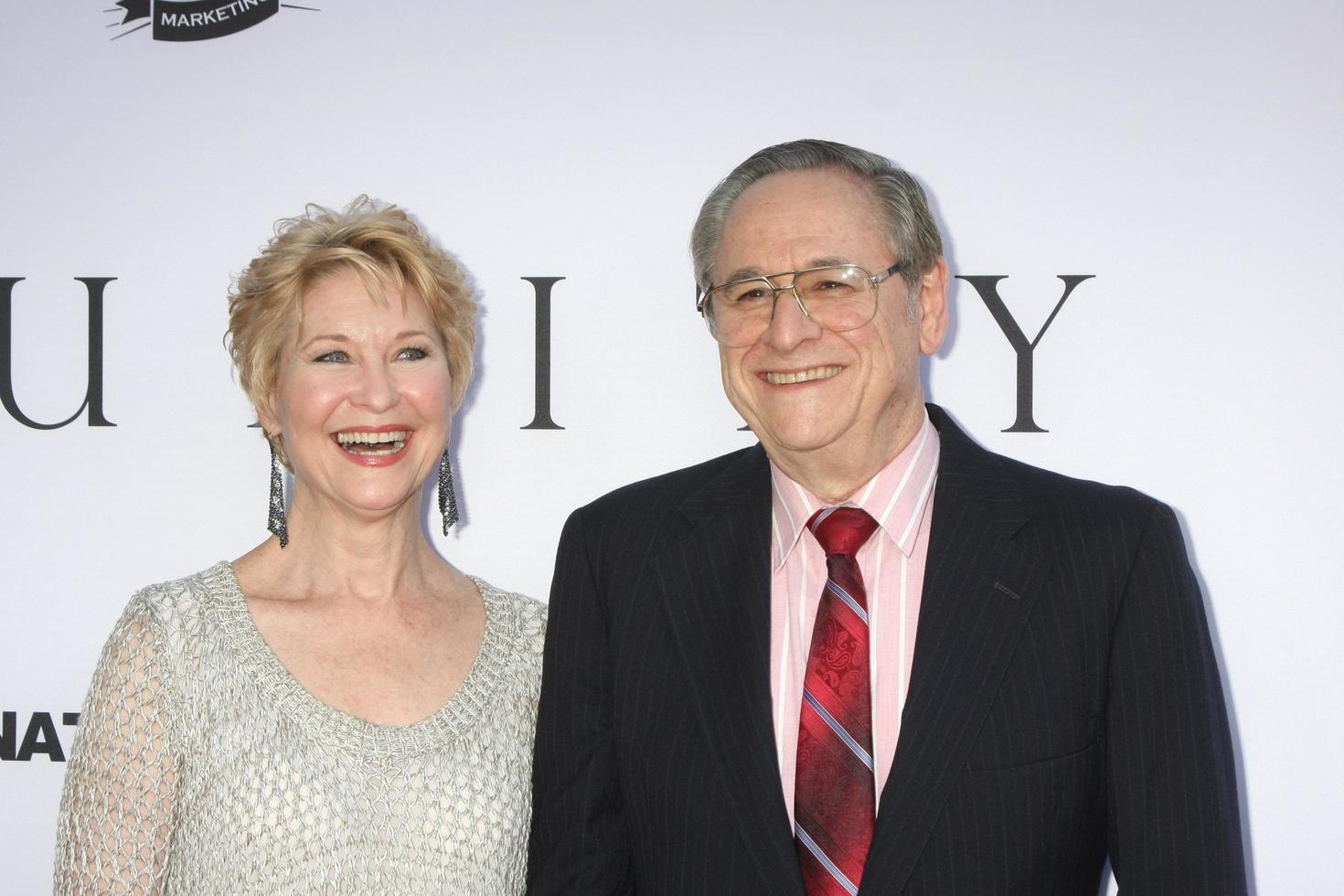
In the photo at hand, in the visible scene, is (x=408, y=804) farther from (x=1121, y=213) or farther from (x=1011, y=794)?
(x=1121, y=213)

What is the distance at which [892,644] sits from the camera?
59.3 inches

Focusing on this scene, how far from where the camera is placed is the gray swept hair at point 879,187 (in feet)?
5.32

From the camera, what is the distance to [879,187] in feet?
5.34

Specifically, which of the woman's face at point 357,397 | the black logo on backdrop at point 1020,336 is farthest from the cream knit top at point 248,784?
the black logo on backdrop at point 1020,336

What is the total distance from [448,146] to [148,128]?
64 cm

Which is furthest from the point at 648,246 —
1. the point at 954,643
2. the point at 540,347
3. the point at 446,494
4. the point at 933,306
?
the point at 954,643

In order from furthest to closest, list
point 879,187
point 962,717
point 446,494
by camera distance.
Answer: point 446,494 < point 879,187 < point 962,717

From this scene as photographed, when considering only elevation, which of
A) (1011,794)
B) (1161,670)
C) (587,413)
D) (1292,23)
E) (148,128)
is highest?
(1292,23)

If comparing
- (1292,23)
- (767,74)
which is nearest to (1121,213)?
(1292,23)

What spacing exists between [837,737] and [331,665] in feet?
2.70

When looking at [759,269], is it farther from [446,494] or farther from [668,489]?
[446,494]

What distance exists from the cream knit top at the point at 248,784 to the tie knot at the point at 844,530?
2.11ft

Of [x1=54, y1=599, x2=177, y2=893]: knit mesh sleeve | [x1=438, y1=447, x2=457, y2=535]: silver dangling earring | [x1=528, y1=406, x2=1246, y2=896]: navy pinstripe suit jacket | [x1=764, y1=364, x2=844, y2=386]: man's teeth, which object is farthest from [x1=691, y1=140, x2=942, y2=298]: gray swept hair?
[x1=54, y1=599, x2=177, y2=893]: knit mesh sleeve

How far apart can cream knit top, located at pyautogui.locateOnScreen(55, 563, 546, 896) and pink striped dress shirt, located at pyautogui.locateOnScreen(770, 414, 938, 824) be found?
1.75 feet
